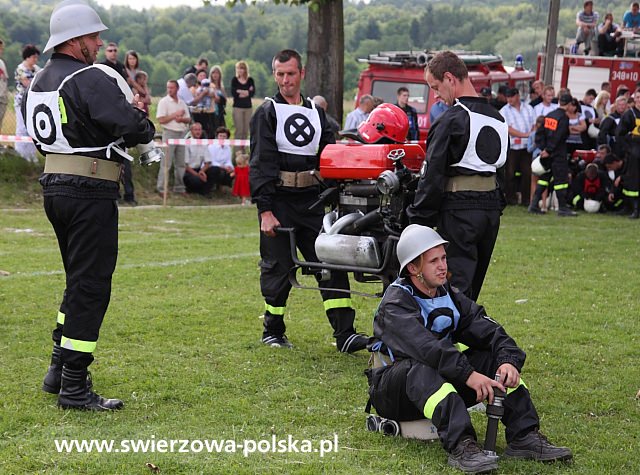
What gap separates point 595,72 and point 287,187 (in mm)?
20021

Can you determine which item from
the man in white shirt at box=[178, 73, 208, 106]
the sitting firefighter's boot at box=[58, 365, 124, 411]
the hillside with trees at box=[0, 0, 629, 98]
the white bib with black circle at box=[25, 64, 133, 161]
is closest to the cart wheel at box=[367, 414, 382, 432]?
the sitting firefighter's boot at box=[58, 365, 124, 411]

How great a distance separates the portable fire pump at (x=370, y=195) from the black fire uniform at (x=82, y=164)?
150cm

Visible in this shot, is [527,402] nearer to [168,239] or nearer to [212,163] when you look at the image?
[168,239]

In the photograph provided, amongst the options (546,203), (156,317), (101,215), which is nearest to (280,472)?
(101,215)

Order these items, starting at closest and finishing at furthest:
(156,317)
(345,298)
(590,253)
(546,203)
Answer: (345,298) → (156,317) → (590,253) → (546,203)

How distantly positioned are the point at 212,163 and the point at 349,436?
13905 mm

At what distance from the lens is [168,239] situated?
13.6m

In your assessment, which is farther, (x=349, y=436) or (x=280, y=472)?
(x=349, y=436)

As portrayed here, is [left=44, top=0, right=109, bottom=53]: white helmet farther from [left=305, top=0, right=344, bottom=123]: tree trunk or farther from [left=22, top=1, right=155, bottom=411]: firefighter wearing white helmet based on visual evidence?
[left=305, top=0, right=344, bottom=123]: tree trunk

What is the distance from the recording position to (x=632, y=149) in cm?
1723

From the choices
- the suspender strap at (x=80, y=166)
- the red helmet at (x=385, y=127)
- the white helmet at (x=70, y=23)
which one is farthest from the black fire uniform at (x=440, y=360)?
the white helmet at (x=70, y=23)

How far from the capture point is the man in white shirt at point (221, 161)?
19094 mm

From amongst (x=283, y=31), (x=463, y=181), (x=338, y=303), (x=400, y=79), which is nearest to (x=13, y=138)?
(x=400, y=79)

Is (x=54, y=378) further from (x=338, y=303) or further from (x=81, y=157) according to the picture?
(x=338, y=303)
